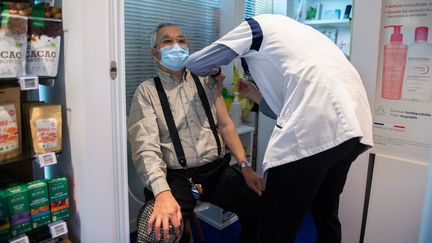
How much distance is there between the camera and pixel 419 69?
1.71 meters

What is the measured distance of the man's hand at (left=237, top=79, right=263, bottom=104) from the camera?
1.81m

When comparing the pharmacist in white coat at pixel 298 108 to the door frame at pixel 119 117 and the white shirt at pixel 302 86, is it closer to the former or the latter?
the white shirt at pixel 302 86

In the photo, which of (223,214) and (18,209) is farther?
(223,214)

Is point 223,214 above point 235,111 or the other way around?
the other way around

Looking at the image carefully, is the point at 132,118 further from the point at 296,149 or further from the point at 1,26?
the point at 296,149

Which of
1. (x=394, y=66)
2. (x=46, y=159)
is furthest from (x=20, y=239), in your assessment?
(x=394, y=66)

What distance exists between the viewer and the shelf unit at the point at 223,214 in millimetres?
Answer: 2396

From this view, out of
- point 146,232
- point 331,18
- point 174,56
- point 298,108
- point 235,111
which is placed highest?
point 331,18

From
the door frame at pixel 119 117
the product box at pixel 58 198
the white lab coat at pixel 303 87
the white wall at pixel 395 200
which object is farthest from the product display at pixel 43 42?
the white wall at pixel 395 200

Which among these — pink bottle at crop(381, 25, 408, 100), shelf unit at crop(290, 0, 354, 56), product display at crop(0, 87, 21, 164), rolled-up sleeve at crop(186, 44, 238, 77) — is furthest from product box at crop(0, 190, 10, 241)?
shelf unit at crop(290, 0, 354, 56)

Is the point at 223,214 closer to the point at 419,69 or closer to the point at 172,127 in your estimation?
the point at 172,127

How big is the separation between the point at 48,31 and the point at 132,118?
22.9 inches

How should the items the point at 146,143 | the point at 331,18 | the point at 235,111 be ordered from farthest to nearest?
the point at 331,18
the point at 235,111
the point at 146,143

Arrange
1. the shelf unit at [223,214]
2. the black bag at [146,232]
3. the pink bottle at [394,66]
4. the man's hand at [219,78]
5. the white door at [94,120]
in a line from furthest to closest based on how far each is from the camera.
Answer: the shelf unit at [223,214], the man's hand at [219,78], the pink bottle at [394,66], the black bag at [146,232], the white door at [94,120]
